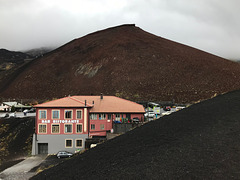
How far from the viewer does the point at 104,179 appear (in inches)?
353

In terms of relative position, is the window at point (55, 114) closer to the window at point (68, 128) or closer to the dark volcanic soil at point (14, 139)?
the window at point (68, 128)

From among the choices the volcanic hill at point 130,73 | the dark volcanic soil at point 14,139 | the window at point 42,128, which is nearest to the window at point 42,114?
the window at point 42,128

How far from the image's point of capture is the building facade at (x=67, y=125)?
111 ft

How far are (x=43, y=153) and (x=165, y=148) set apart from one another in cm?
2900

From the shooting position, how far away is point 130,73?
9675 centimetres

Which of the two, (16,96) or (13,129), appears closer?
(13,129)

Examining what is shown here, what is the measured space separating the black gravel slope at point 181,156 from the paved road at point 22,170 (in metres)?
13.9

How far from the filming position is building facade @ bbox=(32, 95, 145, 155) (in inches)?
1330

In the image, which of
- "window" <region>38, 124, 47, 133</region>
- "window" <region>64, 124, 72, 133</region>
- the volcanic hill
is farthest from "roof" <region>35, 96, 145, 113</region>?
A: the volcanic hill

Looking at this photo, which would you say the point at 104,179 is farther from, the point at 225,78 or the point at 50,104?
the point at 225,78

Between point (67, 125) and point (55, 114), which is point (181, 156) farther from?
point (55, 114)

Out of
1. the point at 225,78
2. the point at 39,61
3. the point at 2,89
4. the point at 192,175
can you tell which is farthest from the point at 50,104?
the point at 39,61

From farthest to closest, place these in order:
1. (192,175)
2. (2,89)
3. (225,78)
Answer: (2,89), (225,78), (192,175)

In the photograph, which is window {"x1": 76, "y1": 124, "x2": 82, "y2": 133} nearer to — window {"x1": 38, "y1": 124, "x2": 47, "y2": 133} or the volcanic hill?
window {"x1": 38, "y1": 124, "x2": 47, "y2": 133}
